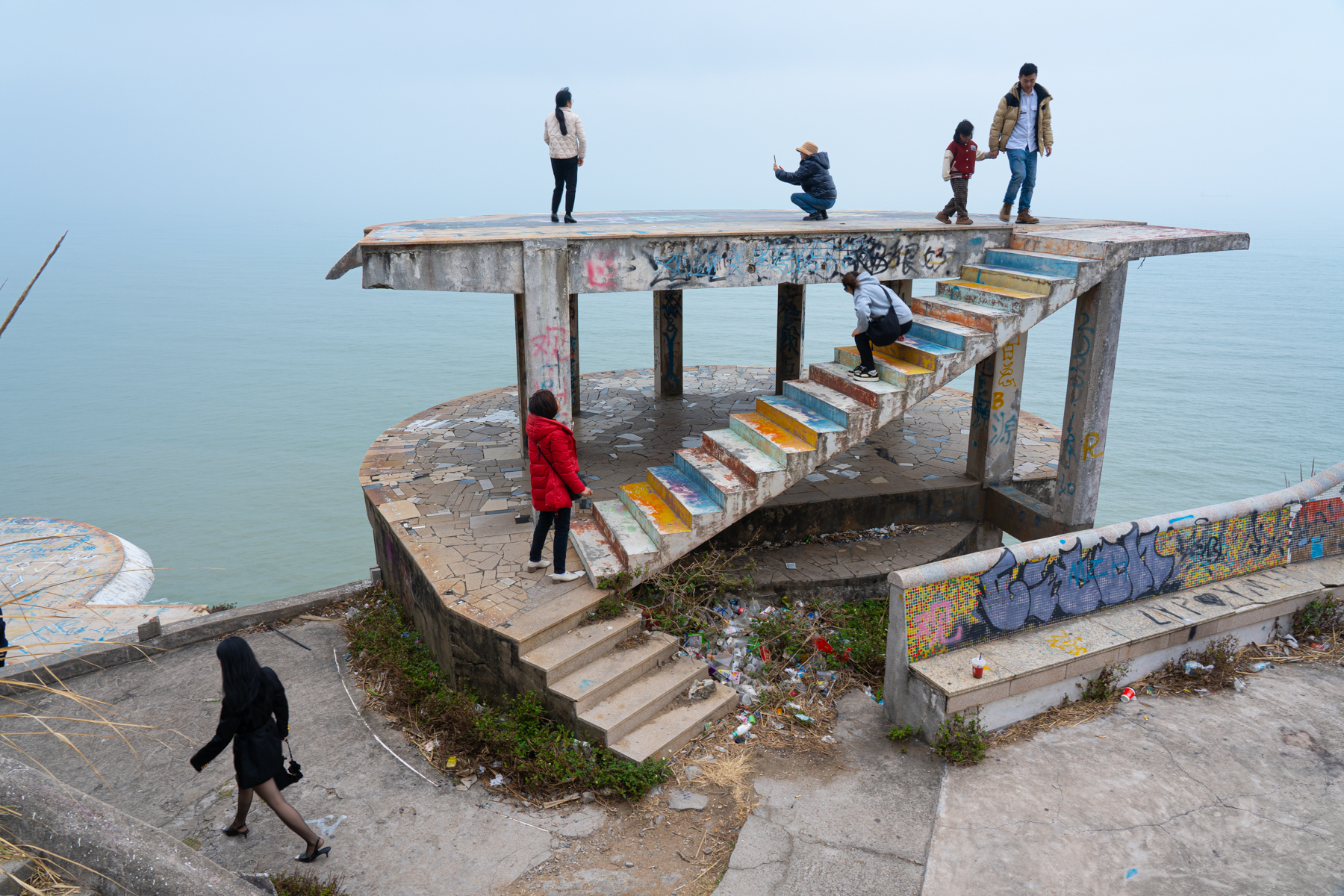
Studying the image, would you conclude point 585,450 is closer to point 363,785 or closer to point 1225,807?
point 363,785

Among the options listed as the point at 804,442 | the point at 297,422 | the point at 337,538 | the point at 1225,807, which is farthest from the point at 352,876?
the point at 297,422

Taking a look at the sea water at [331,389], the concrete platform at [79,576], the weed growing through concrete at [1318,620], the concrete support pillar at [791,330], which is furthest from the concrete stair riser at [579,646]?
the sea water at [331,389]

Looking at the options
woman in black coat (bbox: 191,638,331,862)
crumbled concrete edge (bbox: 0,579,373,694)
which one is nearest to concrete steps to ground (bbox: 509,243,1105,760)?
woman in black coat (bbox: 191,638,331,862)

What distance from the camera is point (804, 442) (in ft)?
25.7

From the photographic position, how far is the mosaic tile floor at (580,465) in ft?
25.5

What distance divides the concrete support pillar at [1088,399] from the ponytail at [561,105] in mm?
6127

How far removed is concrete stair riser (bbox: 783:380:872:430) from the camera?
781 cm

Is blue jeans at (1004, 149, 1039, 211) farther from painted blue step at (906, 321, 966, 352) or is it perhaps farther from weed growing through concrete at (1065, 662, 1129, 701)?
weed growing through concrete at (1065, 662, 1129, 701)

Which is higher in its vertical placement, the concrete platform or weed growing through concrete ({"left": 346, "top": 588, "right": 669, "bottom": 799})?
weed growing through concrete ({"left": 346, "top": 588, "right": 669, "bottom": 799})

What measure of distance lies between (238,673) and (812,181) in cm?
846

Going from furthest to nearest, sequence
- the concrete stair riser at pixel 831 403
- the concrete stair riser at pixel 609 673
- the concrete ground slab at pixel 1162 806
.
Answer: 1. the concrete stair riser at pixel 831 403
2. the concrete stair riser at pixel 609 673
3. the concrete ground slab at pixel 1162 806

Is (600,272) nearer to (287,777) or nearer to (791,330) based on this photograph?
(287,777)

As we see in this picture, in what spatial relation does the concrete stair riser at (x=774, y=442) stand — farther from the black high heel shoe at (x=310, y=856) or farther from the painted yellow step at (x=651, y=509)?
the black high heel shoe at (x=310, y=856)

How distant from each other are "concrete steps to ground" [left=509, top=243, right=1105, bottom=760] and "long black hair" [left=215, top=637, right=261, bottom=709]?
2.08 meters
